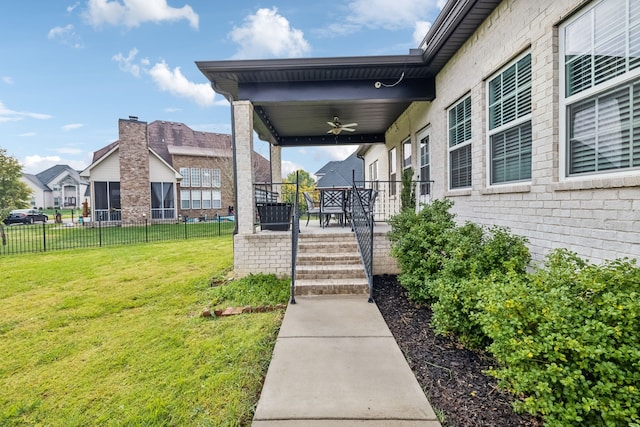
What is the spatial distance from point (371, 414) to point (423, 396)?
44cm

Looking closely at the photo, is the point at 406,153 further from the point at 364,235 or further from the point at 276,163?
the point at 276,163

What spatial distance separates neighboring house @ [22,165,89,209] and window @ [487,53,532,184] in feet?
176

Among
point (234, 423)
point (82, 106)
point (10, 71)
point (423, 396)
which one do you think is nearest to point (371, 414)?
point (423, 396)

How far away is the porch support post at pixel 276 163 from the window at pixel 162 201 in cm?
1358

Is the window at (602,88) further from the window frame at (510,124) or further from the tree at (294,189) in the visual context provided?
the tree at (294,189)

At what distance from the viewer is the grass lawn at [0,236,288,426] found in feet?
7.07

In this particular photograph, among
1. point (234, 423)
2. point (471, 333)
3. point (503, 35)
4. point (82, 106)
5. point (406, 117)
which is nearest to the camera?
point (234, 423)

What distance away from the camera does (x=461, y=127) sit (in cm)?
499

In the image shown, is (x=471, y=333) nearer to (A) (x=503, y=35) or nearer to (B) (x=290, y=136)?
(A) (x=503, y=35)

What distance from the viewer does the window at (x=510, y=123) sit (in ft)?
11.1

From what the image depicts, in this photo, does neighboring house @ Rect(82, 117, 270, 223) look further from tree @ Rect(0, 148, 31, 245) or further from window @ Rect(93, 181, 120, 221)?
tree @ Rect(0, 148, 31, 245)

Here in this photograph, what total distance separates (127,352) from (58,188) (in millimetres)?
58499

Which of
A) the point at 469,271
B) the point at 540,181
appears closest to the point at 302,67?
the point at 540,181

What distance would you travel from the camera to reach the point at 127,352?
9.93 feet
